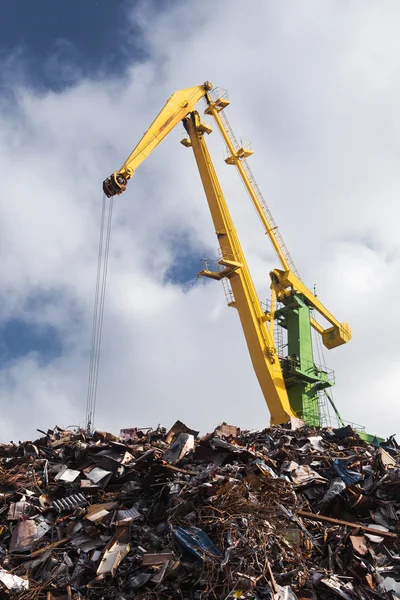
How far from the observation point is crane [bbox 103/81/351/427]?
16.9 meters

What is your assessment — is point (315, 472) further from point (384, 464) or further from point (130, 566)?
point (130, 566)

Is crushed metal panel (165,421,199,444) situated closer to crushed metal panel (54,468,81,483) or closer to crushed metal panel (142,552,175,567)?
crushed metal panel (54,468,81,483)

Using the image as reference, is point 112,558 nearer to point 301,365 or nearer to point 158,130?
point 301,365

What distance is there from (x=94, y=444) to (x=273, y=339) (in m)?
10.00

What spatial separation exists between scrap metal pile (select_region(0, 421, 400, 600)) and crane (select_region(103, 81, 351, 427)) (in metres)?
8.72

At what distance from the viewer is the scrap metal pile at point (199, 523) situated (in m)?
5.41

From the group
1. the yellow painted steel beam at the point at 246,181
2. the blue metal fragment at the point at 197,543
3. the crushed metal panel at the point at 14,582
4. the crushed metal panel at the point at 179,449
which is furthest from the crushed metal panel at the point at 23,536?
the yellow painted steel beam at the point at 246,181

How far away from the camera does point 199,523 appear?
597 centimetres

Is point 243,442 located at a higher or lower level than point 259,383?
lower

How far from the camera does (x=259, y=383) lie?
1711 cm

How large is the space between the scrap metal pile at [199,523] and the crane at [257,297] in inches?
343

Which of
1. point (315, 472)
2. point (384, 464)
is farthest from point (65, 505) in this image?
point (384, 464)

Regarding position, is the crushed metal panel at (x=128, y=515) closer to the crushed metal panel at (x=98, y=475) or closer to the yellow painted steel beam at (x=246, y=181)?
the crushed metal panel at (x=98, y=475)

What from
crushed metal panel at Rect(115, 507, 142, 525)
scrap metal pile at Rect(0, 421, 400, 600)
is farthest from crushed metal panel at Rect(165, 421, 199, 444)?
crushed metal panel at Rect(115, 507, 142, 525)
